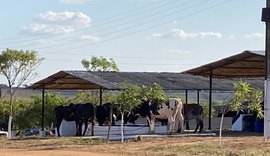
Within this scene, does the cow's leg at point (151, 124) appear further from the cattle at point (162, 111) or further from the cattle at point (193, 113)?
the cattle at point (193, 113)

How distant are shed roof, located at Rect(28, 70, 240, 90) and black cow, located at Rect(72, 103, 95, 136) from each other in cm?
123

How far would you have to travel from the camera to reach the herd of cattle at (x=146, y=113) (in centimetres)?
3428

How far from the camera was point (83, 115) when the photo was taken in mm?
34281

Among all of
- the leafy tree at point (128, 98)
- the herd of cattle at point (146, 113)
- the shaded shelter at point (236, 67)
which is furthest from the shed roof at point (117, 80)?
the leafy tree at point (128, 98)

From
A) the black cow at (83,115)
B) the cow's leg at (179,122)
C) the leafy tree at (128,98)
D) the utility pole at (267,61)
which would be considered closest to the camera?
the utility pole at (267,61)

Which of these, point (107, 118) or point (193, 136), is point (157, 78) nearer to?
point (107, 118)

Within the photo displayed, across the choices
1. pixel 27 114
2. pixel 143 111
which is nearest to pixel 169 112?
pixel 143 111

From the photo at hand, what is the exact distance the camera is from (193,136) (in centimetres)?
3253

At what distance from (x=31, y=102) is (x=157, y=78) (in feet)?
50.7

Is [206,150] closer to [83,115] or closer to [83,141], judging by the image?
[83,141]

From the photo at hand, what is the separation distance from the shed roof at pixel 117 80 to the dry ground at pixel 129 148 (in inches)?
231

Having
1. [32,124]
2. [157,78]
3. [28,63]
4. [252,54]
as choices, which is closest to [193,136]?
[252,54]

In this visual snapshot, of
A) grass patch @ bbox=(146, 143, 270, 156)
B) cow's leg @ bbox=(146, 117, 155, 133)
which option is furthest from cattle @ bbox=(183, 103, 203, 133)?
grass patch @ bbox=(146, 143, 270, 156)

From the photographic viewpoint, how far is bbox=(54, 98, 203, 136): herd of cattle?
34.3m
